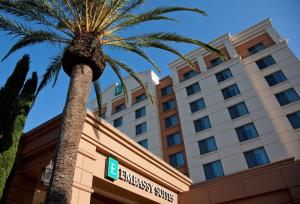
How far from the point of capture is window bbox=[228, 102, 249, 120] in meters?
28.3

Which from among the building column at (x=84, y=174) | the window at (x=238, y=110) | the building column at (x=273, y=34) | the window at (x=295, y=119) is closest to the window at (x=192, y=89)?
the window at (x=238, y=110)

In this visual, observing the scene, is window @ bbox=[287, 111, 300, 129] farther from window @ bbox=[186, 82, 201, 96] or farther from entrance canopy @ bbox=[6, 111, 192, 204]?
entrance canopy @ bbox=[6, 111, 192, 204]

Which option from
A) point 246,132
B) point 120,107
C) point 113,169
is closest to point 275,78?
point 246,132

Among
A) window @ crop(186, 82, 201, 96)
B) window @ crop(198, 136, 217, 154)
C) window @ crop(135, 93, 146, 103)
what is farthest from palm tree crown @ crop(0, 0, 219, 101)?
window @ crop(135, 93, 146, 103)

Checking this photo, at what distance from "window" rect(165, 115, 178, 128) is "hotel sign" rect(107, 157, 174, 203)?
869 inches

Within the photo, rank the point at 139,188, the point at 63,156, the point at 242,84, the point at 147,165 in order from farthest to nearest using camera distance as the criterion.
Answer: the point at 242,84 → the point at 147,165 → the point at 139,188 → the point at 63,156

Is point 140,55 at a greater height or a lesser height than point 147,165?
greater

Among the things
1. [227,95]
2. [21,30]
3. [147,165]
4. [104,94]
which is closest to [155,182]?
[147,165]

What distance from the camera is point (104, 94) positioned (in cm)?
4547

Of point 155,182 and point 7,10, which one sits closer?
point 7,10

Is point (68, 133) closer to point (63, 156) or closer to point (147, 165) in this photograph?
point (63, 156)

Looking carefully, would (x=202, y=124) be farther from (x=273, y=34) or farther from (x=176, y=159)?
(x=273, y=34)

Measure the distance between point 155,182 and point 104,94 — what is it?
35.4m

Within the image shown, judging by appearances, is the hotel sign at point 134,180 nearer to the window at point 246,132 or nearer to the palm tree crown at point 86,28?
the palm tree crown at point 86,28
